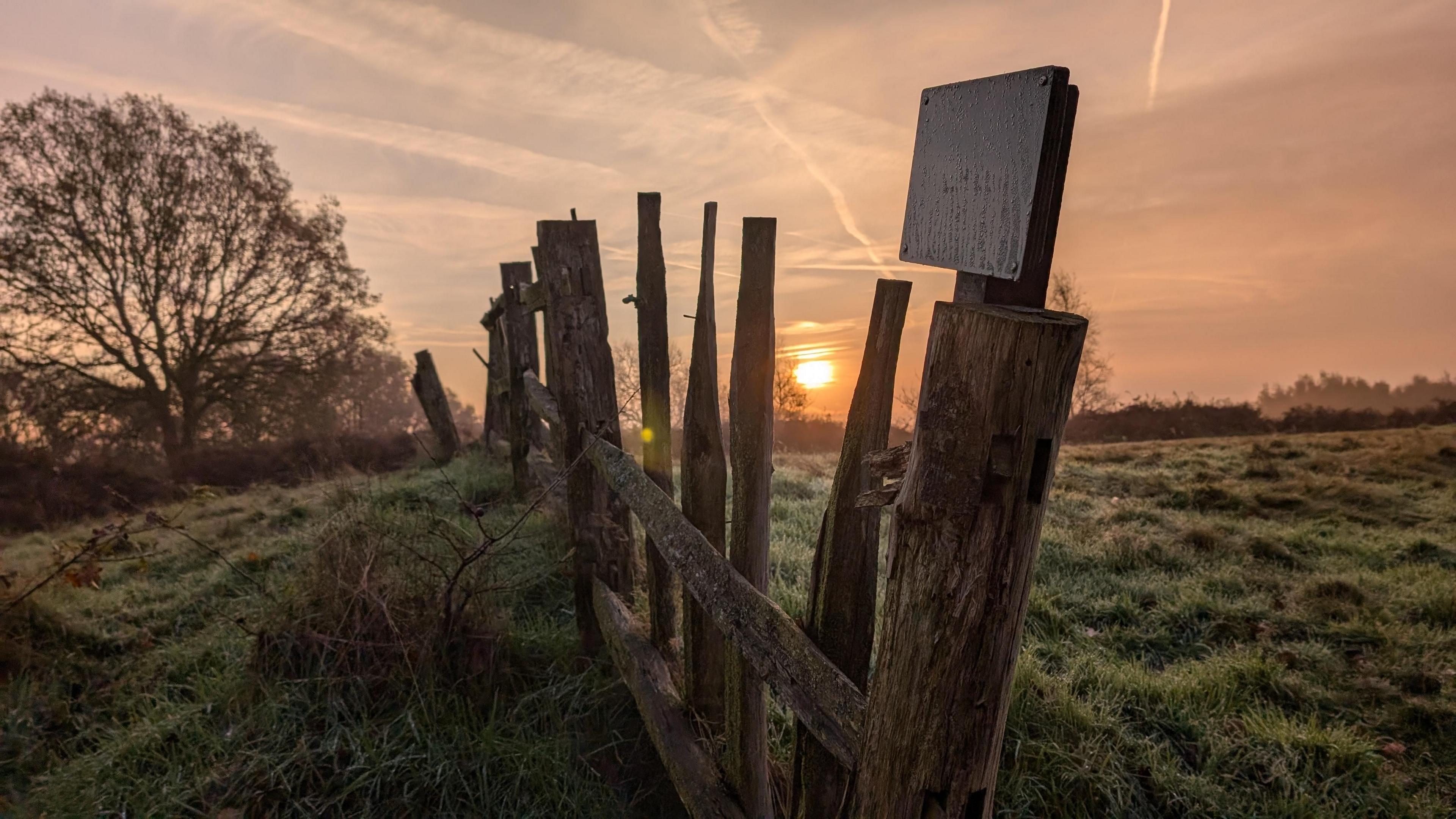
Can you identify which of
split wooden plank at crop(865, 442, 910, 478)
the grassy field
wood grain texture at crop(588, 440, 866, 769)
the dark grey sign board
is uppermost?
the dark grey sign board

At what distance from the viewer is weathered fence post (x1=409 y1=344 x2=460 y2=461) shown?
10414mm

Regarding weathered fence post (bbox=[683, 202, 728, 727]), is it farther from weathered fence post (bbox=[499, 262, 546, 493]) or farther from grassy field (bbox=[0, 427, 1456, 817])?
weathered fence post (bbox=[499, 262, 546, 493])

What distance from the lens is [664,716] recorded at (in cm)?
262

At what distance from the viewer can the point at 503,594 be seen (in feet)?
13.3

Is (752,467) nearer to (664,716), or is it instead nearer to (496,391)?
(664,716)

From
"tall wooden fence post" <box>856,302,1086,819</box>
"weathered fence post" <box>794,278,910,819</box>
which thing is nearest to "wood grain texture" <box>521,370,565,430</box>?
"weathered fence post" <box>794,278,910,819</box>

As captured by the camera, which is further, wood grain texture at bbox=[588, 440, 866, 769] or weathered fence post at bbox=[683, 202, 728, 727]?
weathered fence post at bbox=[683, 202, 728, 727]

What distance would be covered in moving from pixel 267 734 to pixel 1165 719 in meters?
4.03

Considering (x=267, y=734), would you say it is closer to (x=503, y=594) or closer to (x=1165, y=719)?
(x=503, y=594)

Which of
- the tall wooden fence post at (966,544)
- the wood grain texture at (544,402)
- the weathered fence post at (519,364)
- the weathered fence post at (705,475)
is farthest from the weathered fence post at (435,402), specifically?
the tall wooden fence post at (966,544)

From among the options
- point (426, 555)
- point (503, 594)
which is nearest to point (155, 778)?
point (426, 555)

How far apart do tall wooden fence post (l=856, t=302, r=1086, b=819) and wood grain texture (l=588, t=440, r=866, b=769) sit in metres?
0.25

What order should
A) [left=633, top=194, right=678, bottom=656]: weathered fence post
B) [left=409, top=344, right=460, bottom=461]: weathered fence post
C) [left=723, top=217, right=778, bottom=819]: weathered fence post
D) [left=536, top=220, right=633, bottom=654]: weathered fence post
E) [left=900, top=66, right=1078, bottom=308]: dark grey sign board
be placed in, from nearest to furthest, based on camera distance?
[left=900, top=66, right=1078, bottom=308]: dark grey sign board, [left=723, top=217, right=778, bottom=819]: weathered fence post, [left=633, top=194, right=678, bottom=656]: weathered fence post, [left=536, top=220, right=633, bottom=654]: weathered fence post, [left=409, top=344, right=460, bottom=461]: weathered fence post

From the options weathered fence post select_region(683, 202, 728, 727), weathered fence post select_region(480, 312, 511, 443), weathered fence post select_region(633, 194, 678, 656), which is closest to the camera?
weathered fence post select_region(683, 202, 728, 727)
